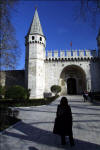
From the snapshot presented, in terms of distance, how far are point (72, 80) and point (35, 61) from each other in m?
10.6

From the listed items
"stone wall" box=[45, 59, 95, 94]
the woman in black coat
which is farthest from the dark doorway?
the woman in black coat

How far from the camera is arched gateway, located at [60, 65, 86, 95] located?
2683 cm

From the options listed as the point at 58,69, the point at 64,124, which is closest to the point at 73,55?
the point at 58,69

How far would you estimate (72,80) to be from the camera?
28219 mm

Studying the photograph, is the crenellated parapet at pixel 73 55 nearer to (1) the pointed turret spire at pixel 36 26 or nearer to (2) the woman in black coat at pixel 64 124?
(1) the pointed turret spire at pixel 36 26

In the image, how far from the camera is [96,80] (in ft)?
79.0

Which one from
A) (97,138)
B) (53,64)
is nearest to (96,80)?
(53,64)

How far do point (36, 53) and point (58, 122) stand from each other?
21036 millimetres

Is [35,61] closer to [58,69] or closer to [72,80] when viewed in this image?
[58,69]

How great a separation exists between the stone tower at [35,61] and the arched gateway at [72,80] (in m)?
5.63

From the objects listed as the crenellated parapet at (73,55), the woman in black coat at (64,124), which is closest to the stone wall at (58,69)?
the crenellated parapet at (73,55)

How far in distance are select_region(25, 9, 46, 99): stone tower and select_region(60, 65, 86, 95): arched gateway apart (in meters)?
5.63

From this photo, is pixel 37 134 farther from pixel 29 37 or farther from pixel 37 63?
pixel 29 37

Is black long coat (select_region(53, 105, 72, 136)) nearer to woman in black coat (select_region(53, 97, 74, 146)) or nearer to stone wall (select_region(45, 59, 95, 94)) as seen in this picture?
woman in black coat (select_region(53, 97, 74, 146))
